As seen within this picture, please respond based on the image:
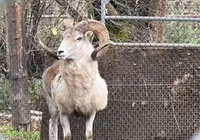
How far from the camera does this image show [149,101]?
8164mm

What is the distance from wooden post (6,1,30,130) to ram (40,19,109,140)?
188cm

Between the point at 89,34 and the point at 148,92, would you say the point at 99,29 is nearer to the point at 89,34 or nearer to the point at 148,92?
the point at 89,34

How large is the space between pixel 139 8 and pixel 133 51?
1236 millimetres

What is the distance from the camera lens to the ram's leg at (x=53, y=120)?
8.14 m

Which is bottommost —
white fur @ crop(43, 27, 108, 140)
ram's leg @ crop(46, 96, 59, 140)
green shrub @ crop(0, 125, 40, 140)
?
green shrub @ crop(0, 125, 40, 140)

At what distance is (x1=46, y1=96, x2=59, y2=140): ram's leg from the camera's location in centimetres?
814

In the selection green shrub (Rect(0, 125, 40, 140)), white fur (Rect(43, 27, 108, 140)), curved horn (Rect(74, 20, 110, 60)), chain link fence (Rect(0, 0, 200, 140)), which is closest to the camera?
white fur (Rect(43, 27, 108, 140))

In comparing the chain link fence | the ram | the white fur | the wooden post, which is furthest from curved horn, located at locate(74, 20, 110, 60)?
the wooden post

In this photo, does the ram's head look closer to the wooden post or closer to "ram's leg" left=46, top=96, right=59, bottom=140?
"ram's leg" left=46, top=96, right=59, bottom=140

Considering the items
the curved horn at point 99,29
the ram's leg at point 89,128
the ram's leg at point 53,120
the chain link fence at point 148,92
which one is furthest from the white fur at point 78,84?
the chain link fence at point 148,92

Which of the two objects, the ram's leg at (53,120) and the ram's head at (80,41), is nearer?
the ram's head at (80,41)

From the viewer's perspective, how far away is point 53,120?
822cm

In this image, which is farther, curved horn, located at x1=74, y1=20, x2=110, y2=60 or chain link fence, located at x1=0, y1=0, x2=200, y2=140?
chain link fence, located at x1=0, y1=0, x2=200, y2=140

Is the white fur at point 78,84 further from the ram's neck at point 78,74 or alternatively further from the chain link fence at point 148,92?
the chain link fence at point 148,92
